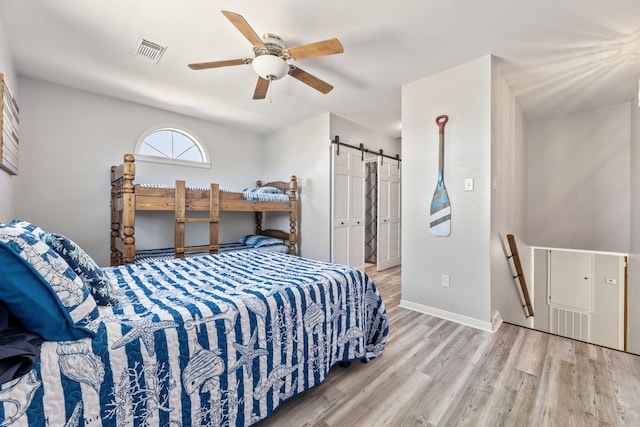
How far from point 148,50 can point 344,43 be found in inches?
67.3

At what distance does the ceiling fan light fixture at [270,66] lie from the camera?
6.72 feet

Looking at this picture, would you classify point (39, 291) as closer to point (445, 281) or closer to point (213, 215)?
point (213, 215)

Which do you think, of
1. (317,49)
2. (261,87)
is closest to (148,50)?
(261,87)

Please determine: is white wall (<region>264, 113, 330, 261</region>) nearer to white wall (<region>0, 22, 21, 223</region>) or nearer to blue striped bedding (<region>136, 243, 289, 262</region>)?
blue striped bedding (<region>136, 243, 289, 262</region>)

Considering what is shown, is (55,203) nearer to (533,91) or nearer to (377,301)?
(377,301)

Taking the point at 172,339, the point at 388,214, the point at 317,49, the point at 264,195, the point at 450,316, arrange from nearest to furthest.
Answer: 1. the point at 172,339
2. the point at 317,49
3. the point at 450,316
4. the point at 264,195
5. the point at 388,214

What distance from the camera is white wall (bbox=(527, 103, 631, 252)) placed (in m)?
3.57

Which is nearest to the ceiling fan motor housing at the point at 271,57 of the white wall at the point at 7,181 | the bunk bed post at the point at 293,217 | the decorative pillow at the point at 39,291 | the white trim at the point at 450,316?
the decorative pillow at the point at 39,291

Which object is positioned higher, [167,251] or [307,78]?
[307,78]

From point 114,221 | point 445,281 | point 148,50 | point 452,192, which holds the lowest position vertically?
point 445,281

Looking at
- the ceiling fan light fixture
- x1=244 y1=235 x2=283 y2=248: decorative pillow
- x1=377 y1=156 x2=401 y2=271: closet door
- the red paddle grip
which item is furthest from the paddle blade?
x1=244 y1=235 x2=283 y2=248: decorative pillow

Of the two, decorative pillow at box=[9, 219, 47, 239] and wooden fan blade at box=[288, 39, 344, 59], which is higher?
wooden fan blade at box=[288, 39, 344, 59]

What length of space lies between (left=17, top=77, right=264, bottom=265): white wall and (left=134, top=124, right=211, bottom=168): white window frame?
0.06 m

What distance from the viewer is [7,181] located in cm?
235
